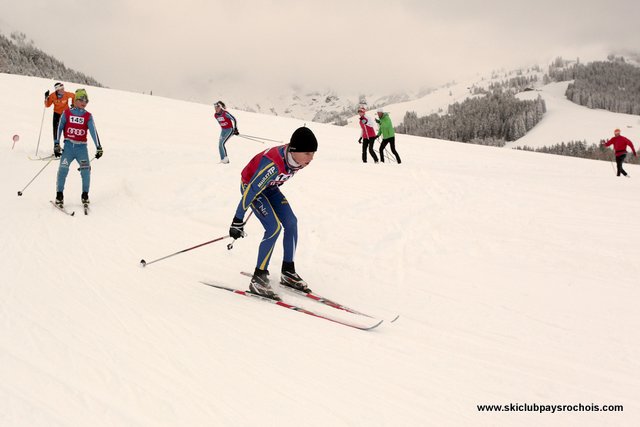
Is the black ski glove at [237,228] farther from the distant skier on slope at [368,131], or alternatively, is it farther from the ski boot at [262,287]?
the distant skier on slope at [368,131]

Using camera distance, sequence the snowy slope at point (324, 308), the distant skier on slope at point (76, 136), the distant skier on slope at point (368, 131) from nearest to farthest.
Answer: the snowy slope at point (324, 308)
the distant skier on slope at point (76, 136)
the distant skier on slope at point (368, 131)

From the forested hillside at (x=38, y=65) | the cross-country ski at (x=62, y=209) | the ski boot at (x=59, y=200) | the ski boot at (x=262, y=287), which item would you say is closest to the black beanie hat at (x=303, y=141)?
the ski boot at (x=262, y=287)

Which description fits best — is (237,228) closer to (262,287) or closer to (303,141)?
(262,287)

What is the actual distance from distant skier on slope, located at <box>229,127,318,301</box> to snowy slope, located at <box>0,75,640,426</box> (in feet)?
1.31

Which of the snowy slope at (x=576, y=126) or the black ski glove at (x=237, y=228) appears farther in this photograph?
the snowy slope at (x=576, y=126)

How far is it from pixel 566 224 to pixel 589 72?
8257 inches

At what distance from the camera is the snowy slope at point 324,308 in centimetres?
293

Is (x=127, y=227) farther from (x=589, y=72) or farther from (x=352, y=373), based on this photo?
(x=589, y=72)

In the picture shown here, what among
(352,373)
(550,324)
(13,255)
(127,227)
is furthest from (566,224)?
(13,255)

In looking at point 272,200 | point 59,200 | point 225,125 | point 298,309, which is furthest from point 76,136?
point 298,309

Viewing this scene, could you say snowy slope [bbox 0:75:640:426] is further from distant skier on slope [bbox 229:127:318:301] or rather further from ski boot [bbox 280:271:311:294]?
distant skier on slope [bbox 229:127:318:301]

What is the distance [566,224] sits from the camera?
26.2 feet

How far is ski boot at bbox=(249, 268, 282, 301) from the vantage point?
16.0 feet

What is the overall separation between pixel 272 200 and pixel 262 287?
105 centimetres
